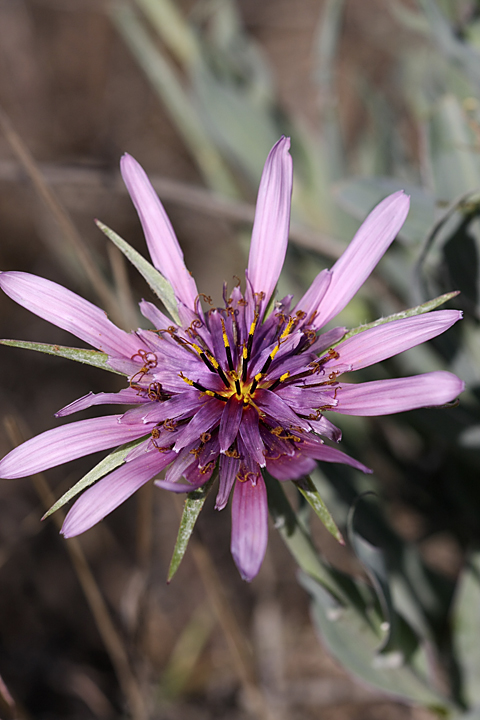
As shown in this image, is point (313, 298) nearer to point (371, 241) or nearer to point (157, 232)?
point (371, 241)

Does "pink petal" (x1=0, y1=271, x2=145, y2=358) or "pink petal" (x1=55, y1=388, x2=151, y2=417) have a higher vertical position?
"pink petal" (x1=0, y1=271, x2=145, y2=358)

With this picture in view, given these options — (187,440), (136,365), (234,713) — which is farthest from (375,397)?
(234,713)

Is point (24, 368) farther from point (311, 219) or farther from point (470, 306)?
point (470, 306)

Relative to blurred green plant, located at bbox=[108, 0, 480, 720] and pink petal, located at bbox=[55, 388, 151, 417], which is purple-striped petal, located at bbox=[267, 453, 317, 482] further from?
pink petal, located at bbox=[55, 388, 151, 417]

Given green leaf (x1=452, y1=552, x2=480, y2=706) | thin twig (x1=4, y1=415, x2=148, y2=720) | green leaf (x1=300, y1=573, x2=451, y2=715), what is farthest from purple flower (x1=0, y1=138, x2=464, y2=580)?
green leaf (x1=452, y1=552, x2=480, y2=706)

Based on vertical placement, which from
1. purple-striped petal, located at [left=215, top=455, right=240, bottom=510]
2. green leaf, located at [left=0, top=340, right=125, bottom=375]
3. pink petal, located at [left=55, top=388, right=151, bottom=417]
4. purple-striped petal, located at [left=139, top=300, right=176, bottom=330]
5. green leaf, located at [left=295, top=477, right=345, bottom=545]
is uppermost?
purple-striped petal, located at [left=139, top=300, right=176, bottom=330]

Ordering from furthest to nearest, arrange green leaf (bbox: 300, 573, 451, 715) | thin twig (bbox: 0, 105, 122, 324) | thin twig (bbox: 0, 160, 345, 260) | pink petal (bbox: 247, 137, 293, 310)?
thin twig (bbox: 0, 160, 345, 260), thin twig (bbox: 0, 105, 122, 324), green leaf (bbox: 300, 573, 451, 715), pink petal (bbox: 247, 137, 293, 310)

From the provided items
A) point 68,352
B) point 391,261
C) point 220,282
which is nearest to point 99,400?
point 68,352

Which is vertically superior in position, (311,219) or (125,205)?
(125,205)
